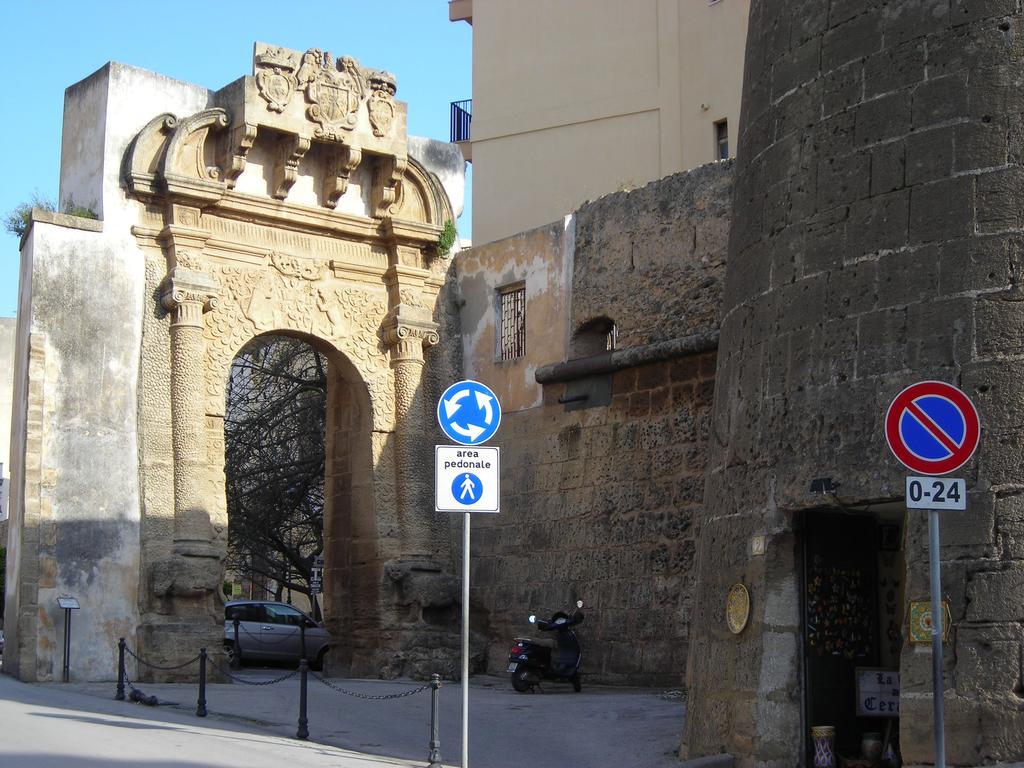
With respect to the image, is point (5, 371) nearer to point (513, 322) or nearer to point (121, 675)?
point (513, 322)

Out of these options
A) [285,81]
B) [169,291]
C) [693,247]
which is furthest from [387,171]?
[693,247]

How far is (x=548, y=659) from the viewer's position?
14.8 meters

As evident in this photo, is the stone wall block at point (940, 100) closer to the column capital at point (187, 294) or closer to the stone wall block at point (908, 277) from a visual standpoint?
the stone wall block at point (908, 277)

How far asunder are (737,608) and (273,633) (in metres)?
12.5

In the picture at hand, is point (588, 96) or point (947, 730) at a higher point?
point (588, 96)

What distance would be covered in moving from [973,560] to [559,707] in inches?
242

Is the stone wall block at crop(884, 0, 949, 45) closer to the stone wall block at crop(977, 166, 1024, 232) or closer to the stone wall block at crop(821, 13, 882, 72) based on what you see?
the stone wall block at crop(821, 13, 882, 72)

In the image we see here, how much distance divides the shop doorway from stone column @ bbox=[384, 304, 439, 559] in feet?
28.8

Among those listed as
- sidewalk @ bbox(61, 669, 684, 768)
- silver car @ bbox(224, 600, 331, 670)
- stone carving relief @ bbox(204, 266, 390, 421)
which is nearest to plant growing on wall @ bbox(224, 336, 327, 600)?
silver car @ bbox(224, 600, 331, 670)

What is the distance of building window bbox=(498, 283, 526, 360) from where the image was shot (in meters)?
17.6

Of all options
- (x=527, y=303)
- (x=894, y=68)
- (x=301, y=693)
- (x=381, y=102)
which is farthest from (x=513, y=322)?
(x=894, y=68)

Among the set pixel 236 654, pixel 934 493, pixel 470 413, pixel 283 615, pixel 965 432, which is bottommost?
pixel 236 654

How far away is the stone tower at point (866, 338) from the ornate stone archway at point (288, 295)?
7.74 m

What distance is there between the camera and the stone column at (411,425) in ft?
57.1
